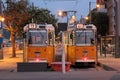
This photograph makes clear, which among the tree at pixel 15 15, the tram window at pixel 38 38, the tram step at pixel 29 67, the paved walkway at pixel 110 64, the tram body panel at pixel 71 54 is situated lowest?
the paved walkway at pixel 110 64

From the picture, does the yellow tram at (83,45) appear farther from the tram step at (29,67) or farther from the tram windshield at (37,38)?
the tram step at (29,67)

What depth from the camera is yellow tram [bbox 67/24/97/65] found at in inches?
1261

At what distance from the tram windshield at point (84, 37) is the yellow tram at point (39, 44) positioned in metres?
2.04

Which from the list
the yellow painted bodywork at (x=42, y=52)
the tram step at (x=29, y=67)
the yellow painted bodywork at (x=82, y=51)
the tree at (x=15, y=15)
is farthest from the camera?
the tree at (x=15, y=15)

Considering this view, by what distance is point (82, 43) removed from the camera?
106 feet

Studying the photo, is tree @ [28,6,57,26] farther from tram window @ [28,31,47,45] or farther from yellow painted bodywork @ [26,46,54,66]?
yellow painted bodywork @ [26,46,54,66]

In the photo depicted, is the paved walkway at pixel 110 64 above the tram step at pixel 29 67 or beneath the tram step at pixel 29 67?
beneath

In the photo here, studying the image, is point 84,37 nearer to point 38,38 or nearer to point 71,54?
point 71,54

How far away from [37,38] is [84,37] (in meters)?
3.49

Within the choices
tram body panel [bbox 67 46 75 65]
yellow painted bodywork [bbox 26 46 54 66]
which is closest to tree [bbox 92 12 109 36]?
tram body panel [bbox 67 46 75 65]

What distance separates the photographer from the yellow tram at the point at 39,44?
102 ft

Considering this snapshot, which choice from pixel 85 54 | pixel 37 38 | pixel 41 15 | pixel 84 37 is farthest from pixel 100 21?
pixel 37 38

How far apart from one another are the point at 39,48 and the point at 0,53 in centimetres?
1305

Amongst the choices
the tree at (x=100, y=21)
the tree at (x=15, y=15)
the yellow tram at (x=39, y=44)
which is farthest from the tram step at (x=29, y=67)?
the tree at (x=100, y=21)
